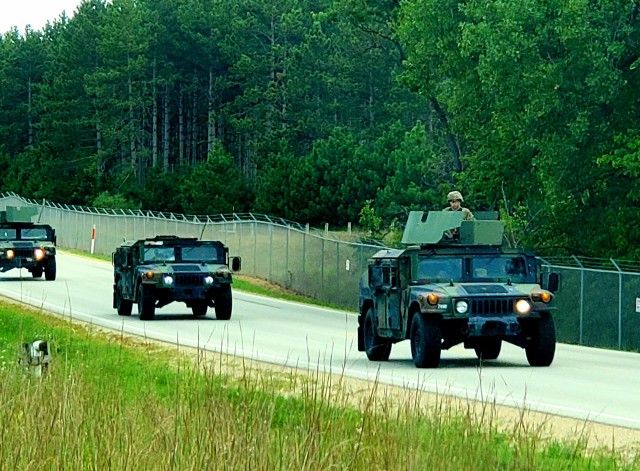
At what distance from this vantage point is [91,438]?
33.5 feet

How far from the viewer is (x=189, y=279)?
34031mm

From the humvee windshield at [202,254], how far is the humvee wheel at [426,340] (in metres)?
13.4

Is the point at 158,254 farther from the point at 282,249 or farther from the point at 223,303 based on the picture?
the point at 282,249

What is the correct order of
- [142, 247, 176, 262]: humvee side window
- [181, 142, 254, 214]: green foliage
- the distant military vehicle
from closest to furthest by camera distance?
[142, 247, 176, 262]: humvee side window → the distant military vehicle → [181, 142, 254, 214]: green foliage

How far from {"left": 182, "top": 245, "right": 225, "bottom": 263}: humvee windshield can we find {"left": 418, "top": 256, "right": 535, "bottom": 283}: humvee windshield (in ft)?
43.0

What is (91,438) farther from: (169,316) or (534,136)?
(534,136)

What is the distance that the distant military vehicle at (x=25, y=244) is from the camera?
163ft

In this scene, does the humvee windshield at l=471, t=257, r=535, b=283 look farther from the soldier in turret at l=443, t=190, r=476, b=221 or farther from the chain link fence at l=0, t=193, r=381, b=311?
the chain link fence at l=0, t=193, r=381, b=311

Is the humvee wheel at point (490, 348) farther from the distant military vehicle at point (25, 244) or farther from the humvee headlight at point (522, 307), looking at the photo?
the distant military vehicle at point (25, 244)

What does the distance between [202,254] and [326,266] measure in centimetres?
1353

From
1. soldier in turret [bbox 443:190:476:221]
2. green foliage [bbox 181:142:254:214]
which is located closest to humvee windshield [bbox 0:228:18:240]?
soldier in turret [bbox 443:190:476:221]

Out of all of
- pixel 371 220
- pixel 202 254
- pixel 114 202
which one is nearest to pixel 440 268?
pixel 202 254

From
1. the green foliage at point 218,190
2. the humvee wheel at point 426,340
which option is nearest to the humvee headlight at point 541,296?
the humvee wheel at point 426,340

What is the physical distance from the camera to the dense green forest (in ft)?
132
